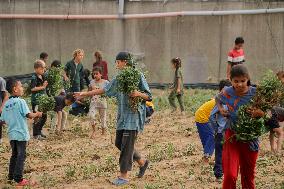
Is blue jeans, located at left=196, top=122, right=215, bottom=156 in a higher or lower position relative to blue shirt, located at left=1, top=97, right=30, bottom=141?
lower

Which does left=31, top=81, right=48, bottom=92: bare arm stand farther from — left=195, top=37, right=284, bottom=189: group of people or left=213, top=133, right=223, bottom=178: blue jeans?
left=195, top=37, right=284, bottom=189: group of people

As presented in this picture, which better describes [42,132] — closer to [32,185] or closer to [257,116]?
[32,185]

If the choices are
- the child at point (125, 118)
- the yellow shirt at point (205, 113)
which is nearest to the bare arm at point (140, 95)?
the child at point (125, 118)

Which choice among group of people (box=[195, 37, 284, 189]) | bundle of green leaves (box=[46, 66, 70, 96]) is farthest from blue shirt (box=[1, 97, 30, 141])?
bundle of green leaves (box=[46, 66, 70, 96])

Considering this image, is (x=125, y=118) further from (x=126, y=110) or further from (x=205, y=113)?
(x=205, y=113)

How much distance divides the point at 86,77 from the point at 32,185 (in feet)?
23.0

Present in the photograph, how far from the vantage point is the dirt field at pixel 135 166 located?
27.9ft

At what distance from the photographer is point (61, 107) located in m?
A: 12.2

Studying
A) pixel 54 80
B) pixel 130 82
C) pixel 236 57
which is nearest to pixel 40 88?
pixel 54 80

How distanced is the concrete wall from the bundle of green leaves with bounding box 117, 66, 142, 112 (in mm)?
10947

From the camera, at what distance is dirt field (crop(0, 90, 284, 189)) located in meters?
8.49

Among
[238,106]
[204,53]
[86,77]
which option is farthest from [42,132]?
[204,53]

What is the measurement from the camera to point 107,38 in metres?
19.7

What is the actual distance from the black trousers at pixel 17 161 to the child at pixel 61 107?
3.19 m
